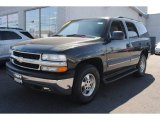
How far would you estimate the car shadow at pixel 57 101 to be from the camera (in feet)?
14.5

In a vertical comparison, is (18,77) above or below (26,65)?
below

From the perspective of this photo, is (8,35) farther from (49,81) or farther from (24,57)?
(49,81)

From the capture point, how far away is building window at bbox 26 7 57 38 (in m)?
16.5

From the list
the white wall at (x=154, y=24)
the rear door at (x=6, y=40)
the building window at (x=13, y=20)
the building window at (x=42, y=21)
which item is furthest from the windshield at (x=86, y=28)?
the white wall at (x=154, y=24)

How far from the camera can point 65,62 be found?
415 centimetres

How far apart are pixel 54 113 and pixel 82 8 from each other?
12.3 meters

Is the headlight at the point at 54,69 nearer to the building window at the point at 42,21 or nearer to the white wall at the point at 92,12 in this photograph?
the white wall at the point at 92,12

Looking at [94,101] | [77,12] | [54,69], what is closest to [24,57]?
[54,69]

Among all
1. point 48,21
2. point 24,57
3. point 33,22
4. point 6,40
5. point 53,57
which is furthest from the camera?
point 33,22

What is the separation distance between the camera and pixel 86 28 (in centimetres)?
562

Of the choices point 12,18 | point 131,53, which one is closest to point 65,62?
point 131,53

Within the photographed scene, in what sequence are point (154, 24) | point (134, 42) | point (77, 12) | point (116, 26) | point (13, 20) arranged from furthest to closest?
point (154, 24)
point (13, 20)
point (77, 12)
point (134, 42)
point (116, 26)

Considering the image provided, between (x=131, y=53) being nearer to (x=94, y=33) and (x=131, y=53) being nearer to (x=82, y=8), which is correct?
(x=94, y=33)

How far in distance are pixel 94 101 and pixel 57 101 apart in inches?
31.3
